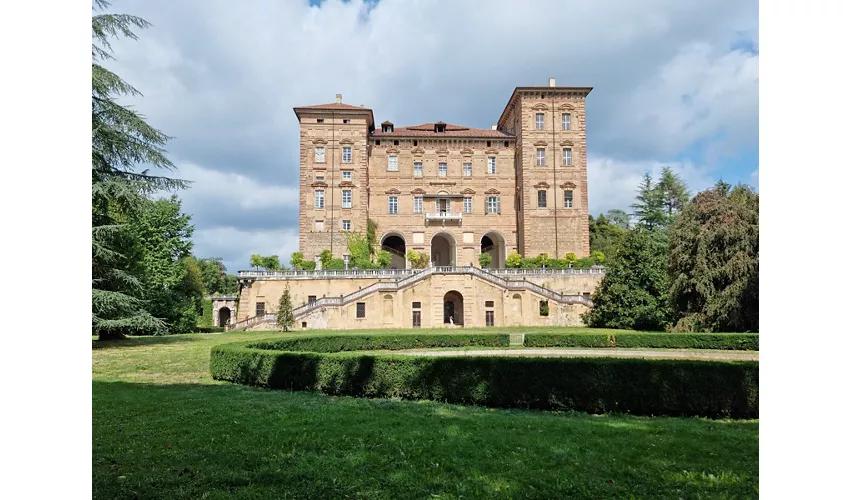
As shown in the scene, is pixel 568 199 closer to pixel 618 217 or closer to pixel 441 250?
pixel 441 250

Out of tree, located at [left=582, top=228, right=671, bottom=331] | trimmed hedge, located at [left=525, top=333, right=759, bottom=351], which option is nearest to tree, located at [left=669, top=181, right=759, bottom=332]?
trimmed hedge, located at [left=525, top=333, right=759, bottom=351]

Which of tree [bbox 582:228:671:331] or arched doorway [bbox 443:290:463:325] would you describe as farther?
arched doorway [bbox 443:290:463:325]

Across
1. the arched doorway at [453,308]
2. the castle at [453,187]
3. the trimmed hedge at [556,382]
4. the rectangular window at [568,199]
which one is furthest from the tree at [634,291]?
the trimmed hedge at [556,382]

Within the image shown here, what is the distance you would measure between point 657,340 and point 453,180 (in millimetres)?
27202

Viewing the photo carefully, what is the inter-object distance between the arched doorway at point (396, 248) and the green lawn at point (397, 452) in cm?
3619

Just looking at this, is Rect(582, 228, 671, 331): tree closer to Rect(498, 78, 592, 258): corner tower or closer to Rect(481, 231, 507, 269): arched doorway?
Rect(498, 78, 592, 258): corner tower

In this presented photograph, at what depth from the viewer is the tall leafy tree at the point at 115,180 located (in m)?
14.7

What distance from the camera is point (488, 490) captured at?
14.3 ft

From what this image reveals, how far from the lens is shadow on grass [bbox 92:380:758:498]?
4426 mm

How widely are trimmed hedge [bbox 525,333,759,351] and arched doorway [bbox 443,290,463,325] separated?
40.5ft

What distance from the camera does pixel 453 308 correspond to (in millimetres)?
35125
